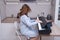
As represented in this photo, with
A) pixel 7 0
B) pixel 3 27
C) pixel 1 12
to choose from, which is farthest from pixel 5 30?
pixel 7 0

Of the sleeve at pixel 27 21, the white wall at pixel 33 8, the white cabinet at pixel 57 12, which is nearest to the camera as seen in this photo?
the sleeve at pixel 27 21

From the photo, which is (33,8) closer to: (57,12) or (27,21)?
(57,12)

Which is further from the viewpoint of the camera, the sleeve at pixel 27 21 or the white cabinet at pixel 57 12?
the white cabinet at pixel 57 12

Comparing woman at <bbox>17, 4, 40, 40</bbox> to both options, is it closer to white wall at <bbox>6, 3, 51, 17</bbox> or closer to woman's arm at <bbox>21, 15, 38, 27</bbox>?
woman's arm at <bbox>21, 15, 38, 27</bbox>

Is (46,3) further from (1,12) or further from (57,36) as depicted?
(57,36)

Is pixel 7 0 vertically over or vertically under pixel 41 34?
over

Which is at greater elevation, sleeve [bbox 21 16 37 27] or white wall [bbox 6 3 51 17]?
white wall [bbox 6 3 51 17]

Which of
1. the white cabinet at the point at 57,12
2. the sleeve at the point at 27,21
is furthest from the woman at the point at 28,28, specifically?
the white cabinet at the point at 57,12

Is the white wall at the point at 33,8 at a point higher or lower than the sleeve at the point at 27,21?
higher

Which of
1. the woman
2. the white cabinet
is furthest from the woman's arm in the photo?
the white cabinet

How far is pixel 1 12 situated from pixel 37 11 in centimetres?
98

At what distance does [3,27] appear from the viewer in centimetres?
363

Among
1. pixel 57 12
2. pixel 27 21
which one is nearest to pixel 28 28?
pixel 27 21

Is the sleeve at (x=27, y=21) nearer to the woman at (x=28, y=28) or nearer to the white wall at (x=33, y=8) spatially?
the woman at (x=28, y=28)
